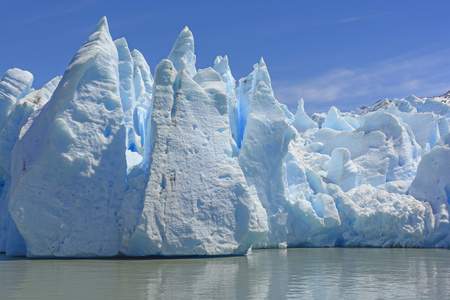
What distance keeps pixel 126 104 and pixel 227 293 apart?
1127 cm

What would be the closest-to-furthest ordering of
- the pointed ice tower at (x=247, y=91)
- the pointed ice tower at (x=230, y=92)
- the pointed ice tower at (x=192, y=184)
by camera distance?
the pointed ice tower at (x=192, y=184) < the pointed ice tower at (x=247, y=91) < the pointed ice tower at (x=230, y=92)

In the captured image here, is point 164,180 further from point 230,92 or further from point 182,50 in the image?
point 230,92

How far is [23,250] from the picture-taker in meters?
12.0

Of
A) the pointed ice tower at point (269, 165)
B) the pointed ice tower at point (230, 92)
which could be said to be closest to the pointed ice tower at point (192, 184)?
the pointed ice tower at point (269, 165)

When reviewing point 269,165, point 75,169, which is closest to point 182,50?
point 269,165

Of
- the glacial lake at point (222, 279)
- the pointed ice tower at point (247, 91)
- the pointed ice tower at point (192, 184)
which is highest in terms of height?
the pointed ice tower at point (247, 91)

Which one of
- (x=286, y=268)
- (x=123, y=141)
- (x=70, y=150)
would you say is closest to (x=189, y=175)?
(x=123, y=141)

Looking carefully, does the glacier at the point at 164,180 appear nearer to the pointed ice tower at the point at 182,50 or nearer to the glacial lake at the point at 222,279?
the pointed ice tower at the point at 182,50

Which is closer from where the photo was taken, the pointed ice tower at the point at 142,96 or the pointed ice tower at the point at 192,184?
the pointed ice tower at the point at 192,184

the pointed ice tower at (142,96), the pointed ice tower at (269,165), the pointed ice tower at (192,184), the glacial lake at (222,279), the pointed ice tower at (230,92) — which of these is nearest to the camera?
the glacial lake at (222,279)

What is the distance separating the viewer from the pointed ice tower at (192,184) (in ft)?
35.5

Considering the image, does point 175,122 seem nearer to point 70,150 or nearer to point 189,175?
point 189,175

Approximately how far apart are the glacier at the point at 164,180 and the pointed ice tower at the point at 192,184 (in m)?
0.03

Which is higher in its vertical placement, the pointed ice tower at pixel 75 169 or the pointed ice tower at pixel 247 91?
the pointed ice tower at pixel 247 91
